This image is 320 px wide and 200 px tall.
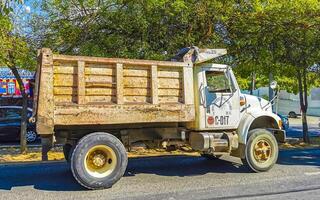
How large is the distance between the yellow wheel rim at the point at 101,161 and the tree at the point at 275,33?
590 centimetres

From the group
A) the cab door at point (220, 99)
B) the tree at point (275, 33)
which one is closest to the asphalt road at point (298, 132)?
the tree at point (275, 33)

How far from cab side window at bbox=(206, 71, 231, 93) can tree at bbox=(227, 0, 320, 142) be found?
294 cm

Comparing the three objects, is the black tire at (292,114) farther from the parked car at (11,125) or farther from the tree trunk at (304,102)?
the parked car at (11,125)

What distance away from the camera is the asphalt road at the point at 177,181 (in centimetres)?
762

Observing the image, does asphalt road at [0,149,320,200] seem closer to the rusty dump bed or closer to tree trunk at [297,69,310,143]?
the rusty dump bed

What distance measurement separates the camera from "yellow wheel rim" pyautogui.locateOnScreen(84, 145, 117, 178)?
26.9 feet

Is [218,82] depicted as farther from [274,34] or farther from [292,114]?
[292,114]

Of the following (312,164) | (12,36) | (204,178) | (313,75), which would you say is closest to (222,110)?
(204,178)

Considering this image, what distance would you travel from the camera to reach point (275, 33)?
1291 centimetres

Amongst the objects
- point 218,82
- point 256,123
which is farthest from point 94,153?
point 256,123

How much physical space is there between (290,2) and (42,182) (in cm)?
805

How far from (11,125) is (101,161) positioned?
1058 cm

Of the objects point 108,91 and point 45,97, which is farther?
point 108,91

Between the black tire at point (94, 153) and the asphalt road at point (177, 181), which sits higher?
the black tire at point (94, 153)
